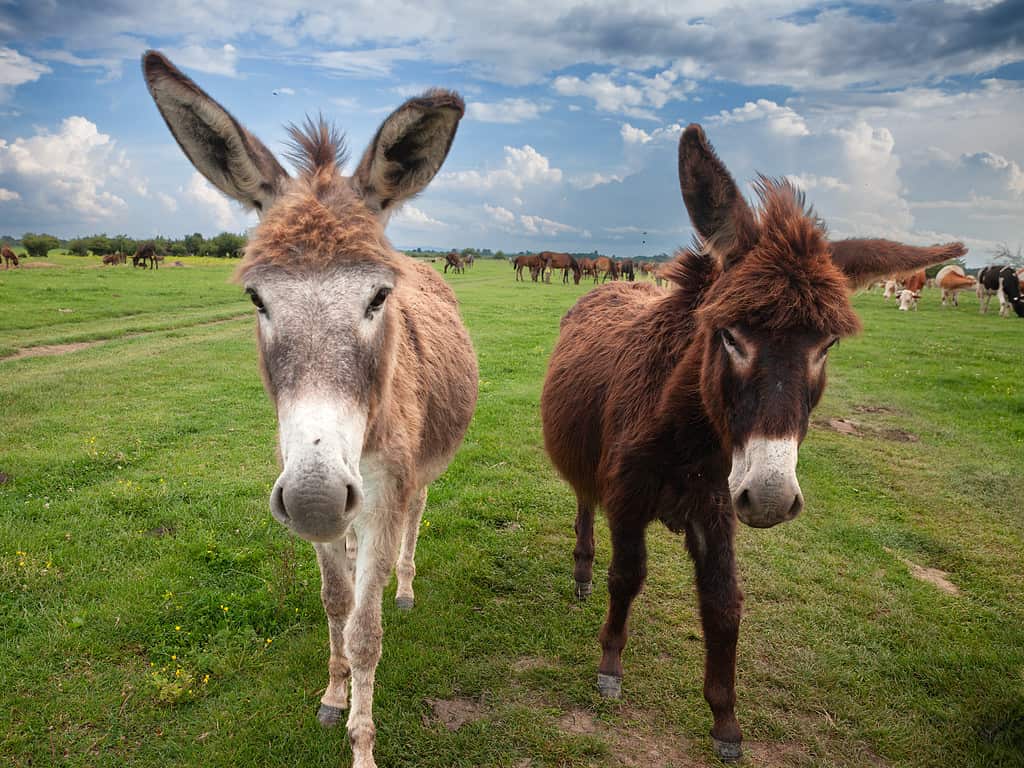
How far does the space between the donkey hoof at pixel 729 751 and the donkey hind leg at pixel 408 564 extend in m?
2.37

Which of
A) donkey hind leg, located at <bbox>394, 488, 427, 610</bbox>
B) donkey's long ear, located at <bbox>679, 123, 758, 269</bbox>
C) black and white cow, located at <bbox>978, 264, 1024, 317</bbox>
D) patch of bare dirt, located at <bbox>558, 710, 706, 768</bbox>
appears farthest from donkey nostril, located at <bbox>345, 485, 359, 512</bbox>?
black and white cow, located at <bbox>978, 264, 1024, 317</bbox>

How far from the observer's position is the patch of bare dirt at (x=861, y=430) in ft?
30.3

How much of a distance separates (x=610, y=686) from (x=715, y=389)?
2229mm

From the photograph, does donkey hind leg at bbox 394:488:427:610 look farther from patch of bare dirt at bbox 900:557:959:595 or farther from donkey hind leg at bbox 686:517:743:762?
patch of bare dirt at bbox 900:557:959:595

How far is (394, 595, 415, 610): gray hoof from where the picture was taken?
4.46 metres

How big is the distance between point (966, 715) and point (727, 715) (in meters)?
1.66

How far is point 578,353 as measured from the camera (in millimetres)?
4523

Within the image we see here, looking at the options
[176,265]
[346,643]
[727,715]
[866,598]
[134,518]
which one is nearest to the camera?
[346,643]

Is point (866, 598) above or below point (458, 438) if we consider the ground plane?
below

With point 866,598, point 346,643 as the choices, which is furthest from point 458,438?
point 866,598

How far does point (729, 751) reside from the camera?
325 centimetres

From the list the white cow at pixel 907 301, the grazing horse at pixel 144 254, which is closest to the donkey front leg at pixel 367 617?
the white cow at pixel 907 301

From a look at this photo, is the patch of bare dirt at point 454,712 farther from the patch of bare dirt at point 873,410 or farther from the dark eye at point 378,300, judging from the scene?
the patch of bare dirt at point 873,410

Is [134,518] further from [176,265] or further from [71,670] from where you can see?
[176,265]
